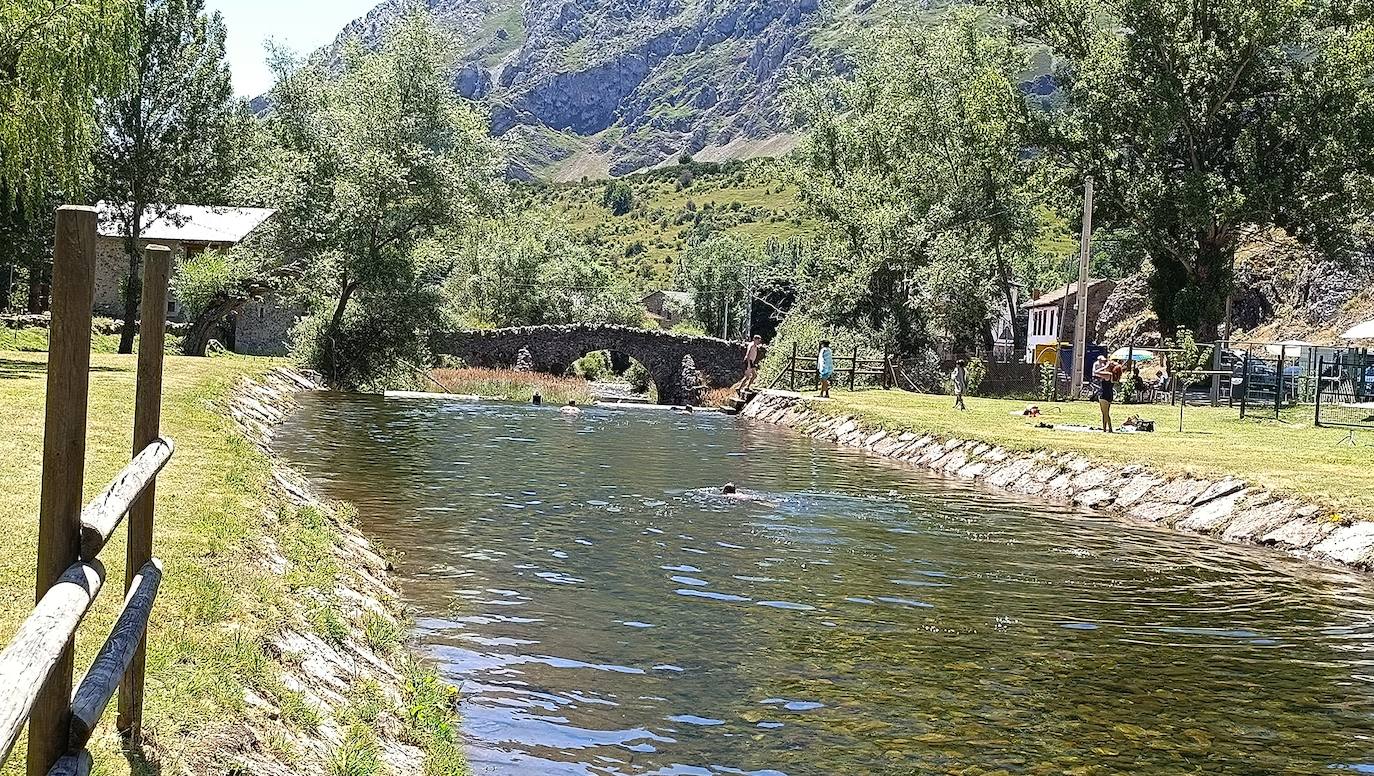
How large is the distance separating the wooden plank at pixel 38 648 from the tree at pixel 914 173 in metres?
47.2

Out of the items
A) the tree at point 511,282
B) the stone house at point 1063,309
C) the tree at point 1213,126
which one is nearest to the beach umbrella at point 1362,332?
the tree at point 1213,126

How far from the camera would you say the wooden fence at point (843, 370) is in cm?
5466

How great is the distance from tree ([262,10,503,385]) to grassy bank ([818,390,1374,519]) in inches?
625

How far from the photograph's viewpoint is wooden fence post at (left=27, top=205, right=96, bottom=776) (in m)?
4.53

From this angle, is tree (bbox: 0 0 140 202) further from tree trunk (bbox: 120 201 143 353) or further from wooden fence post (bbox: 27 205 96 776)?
wooden fence post (bbox: 27 205 96 776)

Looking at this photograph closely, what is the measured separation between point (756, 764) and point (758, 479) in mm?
16017

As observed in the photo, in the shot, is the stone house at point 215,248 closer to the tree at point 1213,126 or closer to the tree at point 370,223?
the tree at point 370,223

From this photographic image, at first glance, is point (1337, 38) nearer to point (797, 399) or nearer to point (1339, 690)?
point (797, 399)

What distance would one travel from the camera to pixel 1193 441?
26.5m

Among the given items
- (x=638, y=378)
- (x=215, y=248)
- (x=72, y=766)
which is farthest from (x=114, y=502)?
(x=638, y=378)

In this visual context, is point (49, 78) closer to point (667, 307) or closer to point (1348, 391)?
point (1348, 391)

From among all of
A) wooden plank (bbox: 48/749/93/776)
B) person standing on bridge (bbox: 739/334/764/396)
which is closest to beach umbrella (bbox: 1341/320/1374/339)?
person standing on bridge (bbox: 739/334/764/396)

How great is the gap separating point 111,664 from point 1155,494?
18.6 metres

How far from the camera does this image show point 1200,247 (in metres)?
46.0
